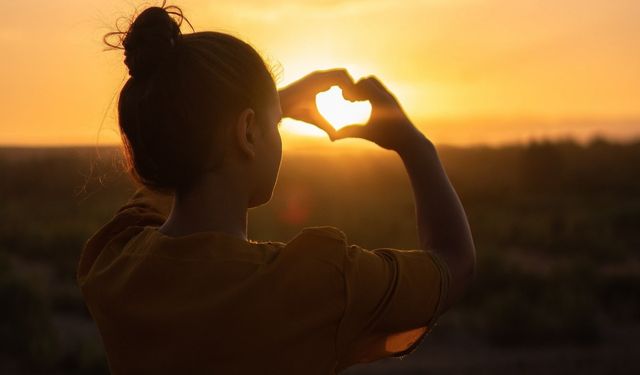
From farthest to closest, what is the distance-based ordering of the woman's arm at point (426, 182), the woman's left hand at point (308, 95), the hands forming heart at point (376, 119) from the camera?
the woman's left hand at point (308, 95), the hands forming heart at point (376, 119), the woman's arm at point (426, 182)

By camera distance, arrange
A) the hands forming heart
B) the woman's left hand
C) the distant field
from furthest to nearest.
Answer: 1. the distant field
2. the woman's left hand
3. the hands forming heart

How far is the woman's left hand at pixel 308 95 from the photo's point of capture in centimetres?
192

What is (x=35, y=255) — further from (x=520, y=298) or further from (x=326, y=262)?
(x=326, y=262)

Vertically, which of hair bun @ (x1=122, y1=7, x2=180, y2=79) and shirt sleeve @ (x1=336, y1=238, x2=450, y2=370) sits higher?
hair bun @ (x1=122, y1=7, x2=180, y2=79)

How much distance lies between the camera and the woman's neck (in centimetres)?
177

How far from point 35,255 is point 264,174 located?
18.7 metres

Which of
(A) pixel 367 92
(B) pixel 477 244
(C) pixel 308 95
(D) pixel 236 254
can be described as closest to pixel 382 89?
(A) pixel 367 92

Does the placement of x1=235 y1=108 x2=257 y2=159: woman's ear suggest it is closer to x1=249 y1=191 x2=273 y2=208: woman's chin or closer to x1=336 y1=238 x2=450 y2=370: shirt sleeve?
x1=249 y1=191 x2=273 y2=208: woman's chin

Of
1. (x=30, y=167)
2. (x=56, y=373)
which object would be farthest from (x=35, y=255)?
(x=30, y=167)

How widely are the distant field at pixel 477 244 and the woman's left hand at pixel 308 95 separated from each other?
0.35m

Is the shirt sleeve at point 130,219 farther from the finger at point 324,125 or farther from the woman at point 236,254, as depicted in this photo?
the finger at point 324,125

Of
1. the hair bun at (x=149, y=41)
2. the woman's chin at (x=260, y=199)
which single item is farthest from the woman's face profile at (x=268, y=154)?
the hair bun at (x=149, y=41)

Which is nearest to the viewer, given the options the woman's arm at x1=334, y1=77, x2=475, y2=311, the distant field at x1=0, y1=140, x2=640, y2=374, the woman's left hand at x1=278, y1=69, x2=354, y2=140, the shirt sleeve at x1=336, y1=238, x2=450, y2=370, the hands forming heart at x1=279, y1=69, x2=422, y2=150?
the shirt sleeve at x1=336, y1=238, x2=450, y2=370

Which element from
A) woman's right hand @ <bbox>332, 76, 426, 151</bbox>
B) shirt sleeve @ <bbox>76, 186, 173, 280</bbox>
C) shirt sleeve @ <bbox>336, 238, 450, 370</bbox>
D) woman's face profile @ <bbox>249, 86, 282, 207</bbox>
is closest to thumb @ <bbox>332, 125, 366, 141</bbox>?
woman's right hand @ <bbox>332, 76, 426, 151</bbox>
